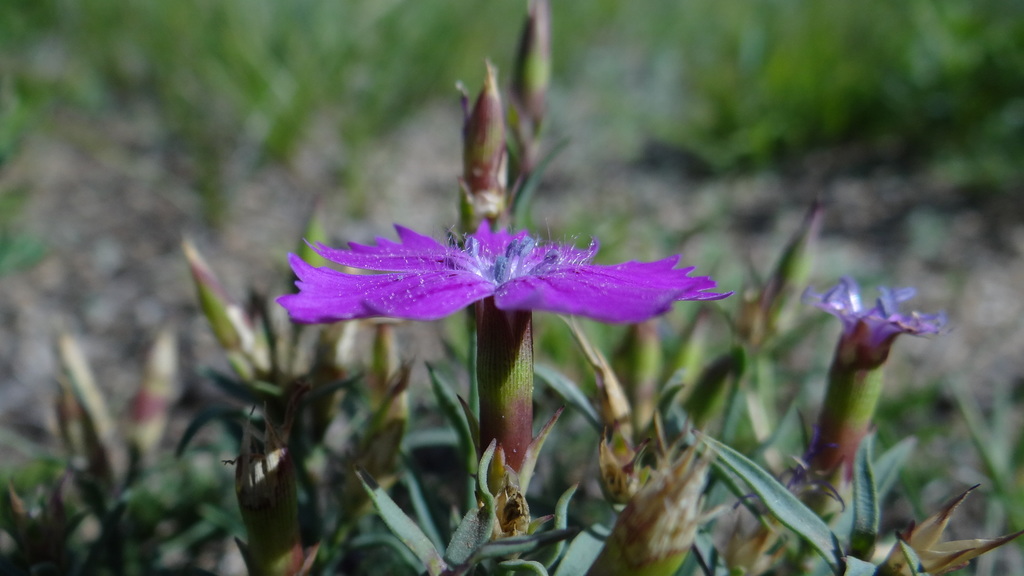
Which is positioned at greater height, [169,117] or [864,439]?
[169,117]

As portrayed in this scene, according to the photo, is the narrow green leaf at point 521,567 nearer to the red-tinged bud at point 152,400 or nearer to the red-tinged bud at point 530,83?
the red-tinged bud at point 530,83

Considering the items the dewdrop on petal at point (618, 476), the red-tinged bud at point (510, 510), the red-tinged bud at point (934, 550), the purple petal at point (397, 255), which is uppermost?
the purple petal at point (397, 255)

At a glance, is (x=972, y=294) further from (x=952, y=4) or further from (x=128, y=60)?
(x=128, y=60)

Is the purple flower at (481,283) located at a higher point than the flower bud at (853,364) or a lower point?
higher

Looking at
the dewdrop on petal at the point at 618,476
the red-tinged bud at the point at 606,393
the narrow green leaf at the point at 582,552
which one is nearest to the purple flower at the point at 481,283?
the red-tinged bud at the point at 606,393

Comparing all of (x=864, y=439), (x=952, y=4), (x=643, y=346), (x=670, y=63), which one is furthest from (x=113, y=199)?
(x=952, y=4)

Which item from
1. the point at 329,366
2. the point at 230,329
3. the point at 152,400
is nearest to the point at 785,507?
the point at 329,366

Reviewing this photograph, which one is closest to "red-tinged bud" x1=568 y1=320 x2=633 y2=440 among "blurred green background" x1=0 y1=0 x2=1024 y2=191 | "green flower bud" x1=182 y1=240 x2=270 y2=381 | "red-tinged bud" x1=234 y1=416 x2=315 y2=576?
"red-tinged bud" x1=234 y1=416 x2=315 y2=576
